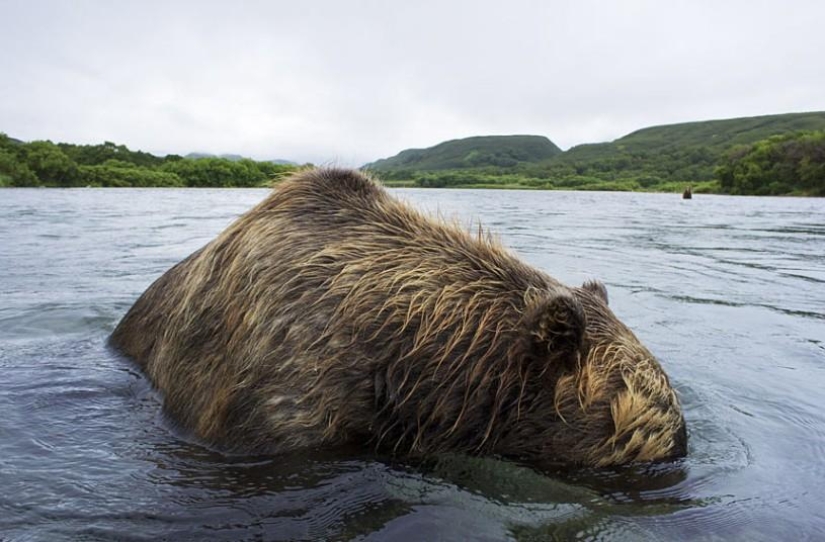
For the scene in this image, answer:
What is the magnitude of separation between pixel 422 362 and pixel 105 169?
85.6 metres

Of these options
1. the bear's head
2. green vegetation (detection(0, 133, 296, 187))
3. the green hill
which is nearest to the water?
the bear's head

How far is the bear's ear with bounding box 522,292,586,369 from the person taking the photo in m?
3.53

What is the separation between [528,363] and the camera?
12.5 ft

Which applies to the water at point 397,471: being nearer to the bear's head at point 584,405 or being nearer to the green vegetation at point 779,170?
the bear's head at point 584,405

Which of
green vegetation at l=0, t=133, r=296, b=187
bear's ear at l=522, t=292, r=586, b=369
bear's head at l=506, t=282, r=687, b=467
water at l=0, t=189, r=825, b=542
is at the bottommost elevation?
water at l=0, t=189, r=825, b=542

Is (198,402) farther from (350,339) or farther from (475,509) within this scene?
(475,509)

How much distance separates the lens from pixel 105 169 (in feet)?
261

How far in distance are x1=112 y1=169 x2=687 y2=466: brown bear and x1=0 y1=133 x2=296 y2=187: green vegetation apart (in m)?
54.9

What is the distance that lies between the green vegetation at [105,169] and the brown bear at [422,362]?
54.9m

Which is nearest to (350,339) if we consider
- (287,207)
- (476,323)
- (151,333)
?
(476,323)

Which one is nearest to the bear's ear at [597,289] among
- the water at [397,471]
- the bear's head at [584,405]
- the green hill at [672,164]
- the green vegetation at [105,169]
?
the bear's head at [584,405]

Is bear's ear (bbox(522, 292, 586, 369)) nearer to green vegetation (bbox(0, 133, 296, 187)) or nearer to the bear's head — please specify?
the bear's head

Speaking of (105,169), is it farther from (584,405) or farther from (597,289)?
(584,405)

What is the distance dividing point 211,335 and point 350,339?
1.24 meters
